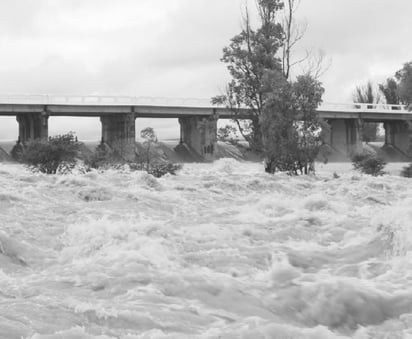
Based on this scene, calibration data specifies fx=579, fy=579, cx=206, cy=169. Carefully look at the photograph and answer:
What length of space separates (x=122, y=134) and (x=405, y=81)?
16819 millimetres

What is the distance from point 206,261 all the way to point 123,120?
99.6ft

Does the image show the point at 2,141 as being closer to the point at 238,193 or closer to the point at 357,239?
the point at 238,193

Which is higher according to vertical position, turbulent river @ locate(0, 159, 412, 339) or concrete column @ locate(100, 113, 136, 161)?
concrete column @ locate(100, 113, 136, 161)

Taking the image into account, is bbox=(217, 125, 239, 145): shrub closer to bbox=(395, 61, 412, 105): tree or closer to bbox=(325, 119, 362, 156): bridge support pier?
bbox=(395, 61, 412, 105): tree

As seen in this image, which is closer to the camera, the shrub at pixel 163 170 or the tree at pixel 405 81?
the shrub at pixel 163 170

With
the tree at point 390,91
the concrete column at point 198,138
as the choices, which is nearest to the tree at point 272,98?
the concrete column at point 198,138

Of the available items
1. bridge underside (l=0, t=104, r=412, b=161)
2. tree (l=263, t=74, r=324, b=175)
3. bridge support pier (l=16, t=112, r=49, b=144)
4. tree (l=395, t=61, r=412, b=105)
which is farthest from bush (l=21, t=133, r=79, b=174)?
tree (l=395, t=61, r=412, b=105)

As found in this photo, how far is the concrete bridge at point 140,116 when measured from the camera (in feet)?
108

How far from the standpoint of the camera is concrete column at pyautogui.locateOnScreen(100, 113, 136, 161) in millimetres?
35000

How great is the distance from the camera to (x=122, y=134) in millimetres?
35562

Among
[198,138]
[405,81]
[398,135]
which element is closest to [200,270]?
[405,81]

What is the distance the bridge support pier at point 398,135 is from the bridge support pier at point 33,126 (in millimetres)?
28393

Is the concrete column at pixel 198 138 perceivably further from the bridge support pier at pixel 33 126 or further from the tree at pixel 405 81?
the tree at pixel 405 81

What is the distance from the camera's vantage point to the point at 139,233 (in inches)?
269
